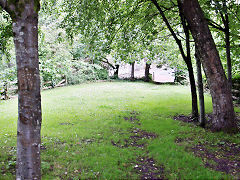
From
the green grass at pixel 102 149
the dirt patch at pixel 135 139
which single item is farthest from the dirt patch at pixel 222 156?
the dirt patch at pixel 135 139

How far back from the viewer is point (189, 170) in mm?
5223

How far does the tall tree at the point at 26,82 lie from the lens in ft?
11.2

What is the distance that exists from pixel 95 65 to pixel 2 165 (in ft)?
101

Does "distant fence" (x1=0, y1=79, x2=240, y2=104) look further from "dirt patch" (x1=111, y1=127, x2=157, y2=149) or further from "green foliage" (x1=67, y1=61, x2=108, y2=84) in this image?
"dirt patch" (x1=111, y1=127, x2=157, y2=149)

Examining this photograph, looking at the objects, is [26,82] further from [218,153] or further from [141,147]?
[218,153]

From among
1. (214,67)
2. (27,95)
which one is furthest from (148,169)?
(214,67)

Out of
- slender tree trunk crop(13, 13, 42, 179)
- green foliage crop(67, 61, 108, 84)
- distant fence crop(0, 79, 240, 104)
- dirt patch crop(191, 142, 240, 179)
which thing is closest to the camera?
slender tree trunk crop(13, 13, 42, 179)

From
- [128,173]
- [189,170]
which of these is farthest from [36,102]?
[189,170]

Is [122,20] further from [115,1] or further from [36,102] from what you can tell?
[36,102]

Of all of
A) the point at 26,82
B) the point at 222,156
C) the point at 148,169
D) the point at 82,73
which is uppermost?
the point at 82,73

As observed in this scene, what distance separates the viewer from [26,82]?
341 centimetres

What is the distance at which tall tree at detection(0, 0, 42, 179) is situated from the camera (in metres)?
3.41

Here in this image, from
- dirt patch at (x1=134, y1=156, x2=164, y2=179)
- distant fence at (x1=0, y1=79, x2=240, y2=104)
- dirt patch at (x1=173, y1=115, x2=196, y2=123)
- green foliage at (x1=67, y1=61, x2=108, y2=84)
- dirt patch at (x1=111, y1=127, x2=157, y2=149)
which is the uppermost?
green foliage at (x1=67, y1=61, x2=108, y2=84)

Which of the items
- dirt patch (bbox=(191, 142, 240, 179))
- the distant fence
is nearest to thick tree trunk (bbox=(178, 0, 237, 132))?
dirt patch (bbox=(191, 142, 240, 179))
